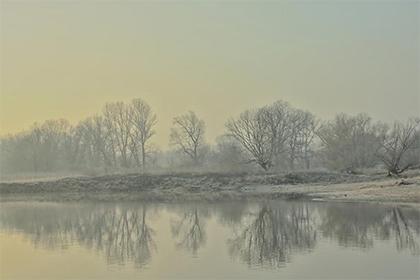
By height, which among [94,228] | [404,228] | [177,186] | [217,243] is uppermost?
[177,186]

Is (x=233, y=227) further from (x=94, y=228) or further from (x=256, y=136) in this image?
(x=256, y=136)

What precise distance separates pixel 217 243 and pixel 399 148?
42.1 m

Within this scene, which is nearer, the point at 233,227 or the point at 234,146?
the point at 233,227

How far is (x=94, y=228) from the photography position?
2844cm

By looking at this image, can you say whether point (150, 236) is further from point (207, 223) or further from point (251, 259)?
point (251, 259)

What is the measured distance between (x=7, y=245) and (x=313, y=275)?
13096 mm

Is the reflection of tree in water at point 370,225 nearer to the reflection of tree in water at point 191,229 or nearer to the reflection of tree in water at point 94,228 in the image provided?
the reflection of tree in water at point 191,229


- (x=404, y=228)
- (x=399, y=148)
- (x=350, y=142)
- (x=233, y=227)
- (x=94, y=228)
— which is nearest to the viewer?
(x=404, y=228)

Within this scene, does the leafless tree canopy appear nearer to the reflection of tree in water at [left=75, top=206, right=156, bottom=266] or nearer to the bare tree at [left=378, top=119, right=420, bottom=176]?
the bare tree at [left=378, top=119, right=420, bottom=176]

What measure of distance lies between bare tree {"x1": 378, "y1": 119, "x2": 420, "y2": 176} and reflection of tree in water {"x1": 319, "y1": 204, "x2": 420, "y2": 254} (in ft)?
77.4

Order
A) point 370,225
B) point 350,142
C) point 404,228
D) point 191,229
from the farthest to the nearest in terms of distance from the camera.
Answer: point 350,142, point 191,229, point 370,225, point 404,228

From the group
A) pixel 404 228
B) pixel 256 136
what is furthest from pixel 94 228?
pixel 256 136

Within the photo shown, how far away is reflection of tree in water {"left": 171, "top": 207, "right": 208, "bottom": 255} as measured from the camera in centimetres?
2219

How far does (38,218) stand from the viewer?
34.0m
